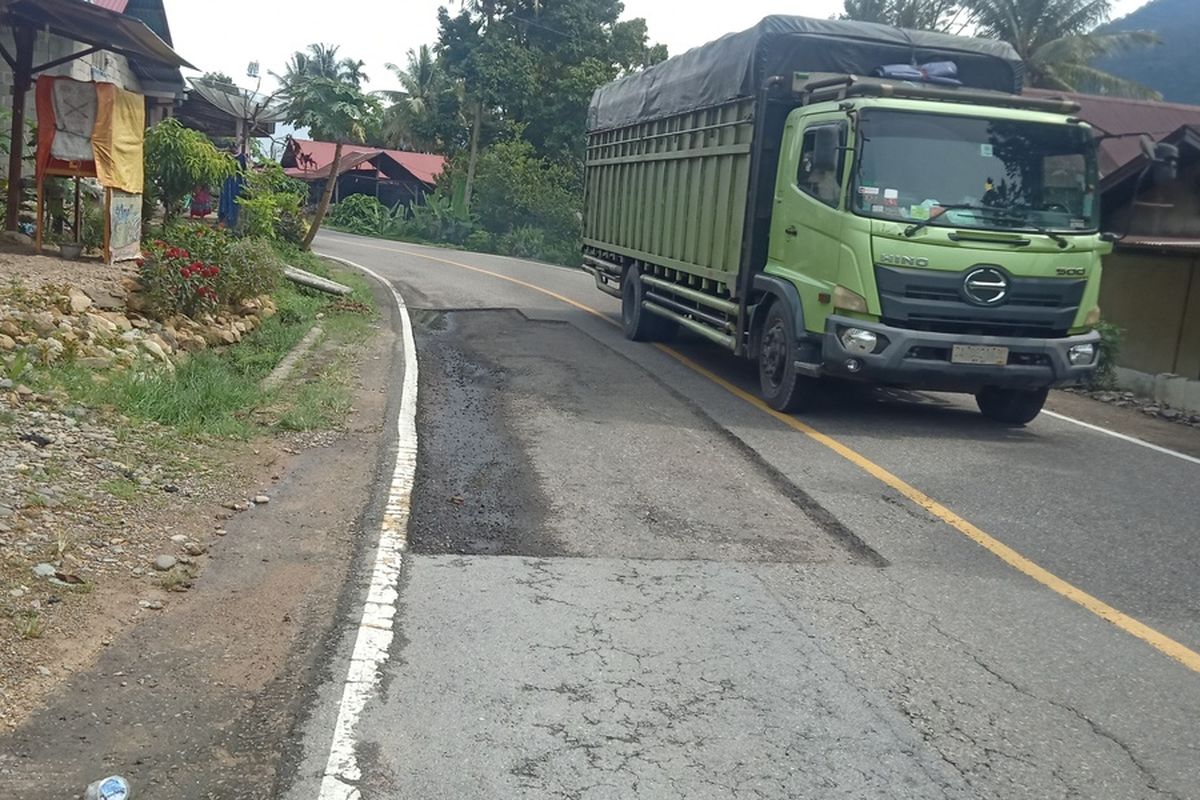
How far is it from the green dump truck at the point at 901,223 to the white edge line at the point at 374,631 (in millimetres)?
3640

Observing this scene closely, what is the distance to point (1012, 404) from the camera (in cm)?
1075

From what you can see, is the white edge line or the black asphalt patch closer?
the white edge line

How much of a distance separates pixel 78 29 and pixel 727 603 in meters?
12.5

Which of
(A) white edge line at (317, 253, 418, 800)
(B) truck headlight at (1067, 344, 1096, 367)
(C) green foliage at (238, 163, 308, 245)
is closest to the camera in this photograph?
(A) white edge line at (317, 253, 418, 800)

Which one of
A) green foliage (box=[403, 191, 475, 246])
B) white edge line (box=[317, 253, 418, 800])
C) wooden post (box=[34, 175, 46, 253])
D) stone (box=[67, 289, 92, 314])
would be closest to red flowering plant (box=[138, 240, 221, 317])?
stone (box=[67, 289, 92, 314])

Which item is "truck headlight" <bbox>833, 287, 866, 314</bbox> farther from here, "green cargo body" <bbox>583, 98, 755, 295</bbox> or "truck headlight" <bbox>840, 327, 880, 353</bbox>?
"green cargo body" <bbox>583, 98, 755, 295</bbox>

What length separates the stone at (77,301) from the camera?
10734mm

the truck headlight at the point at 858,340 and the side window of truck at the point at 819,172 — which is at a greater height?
the side window of truck at the point at 819,172

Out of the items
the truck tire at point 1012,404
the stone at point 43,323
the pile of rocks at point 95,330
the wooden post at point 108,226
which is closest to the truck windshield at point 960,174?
the truck tire at point 1012,404

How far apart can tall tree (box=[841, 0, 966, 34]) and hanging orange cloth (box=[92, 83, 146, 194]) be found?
107 ft

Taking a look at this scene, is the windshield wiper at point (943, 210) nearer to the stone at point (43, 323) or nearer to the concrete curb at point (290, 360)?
the concrete curb at point (290, 360)

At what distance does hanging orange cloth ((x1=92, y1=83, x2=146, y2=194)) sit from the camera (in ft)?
45.2

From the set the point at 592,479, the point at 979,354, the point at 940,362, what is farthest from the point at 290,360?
the point at 979,354

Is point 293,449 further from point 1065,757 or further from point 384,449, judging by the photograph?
point 1065,757
